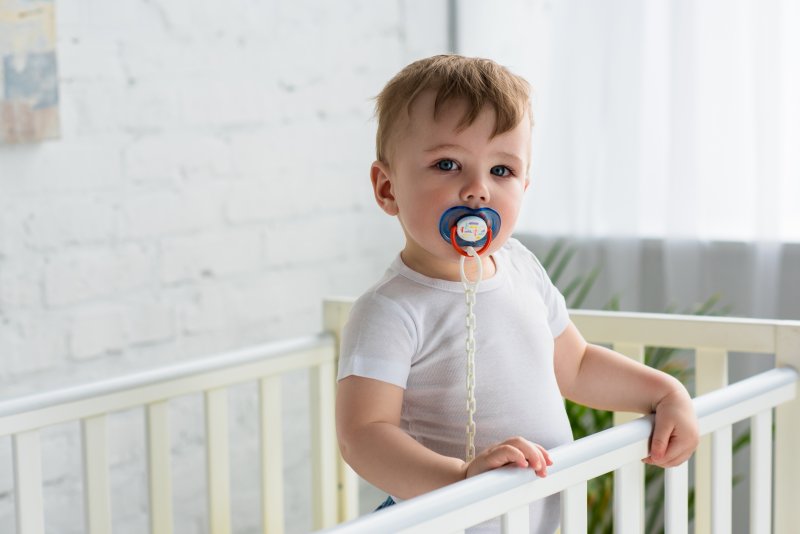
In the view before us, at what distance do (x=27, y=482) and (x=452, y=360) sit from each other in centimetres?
46

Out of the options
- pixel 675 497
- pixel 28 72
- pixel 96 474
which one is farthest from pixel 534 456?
pixel 28 72

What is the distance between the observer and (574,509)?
98 centimetres

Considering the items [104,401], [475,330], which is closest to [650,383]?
[475,330]

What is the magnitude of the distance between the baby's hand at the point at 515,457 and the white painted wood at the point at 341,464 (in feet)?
2.00

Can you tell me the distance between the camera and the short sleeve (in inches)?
41.2

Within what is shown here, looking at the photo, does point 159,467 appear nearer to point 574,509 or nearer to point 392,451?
point 392,451

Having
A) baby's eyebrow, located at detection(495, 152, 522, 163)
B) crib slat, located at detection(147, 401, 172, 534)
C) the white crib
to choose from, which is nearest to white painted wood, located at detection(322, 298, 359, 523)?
the white crib

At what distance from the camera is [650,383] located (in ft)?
3.86

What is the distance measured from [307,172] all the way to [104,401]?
808mm

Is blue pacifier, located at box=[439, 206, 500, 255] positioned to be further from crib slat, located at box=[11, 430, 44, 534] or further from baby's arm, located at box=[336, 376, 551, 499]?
crib slat, located at box=[11, 430, 44, 534]

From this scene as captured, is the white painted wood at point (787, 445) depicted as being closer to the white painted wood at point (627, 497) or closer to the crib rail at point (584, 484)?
the crib rail at point (584, 484)

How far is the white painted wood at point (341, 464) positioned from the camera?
153cm

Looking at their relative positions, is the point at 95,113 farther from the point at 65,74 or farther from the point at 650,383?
the point at 650,383

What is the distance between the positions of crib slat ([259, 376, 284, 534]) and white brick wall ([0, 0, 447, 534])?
1.09ft
